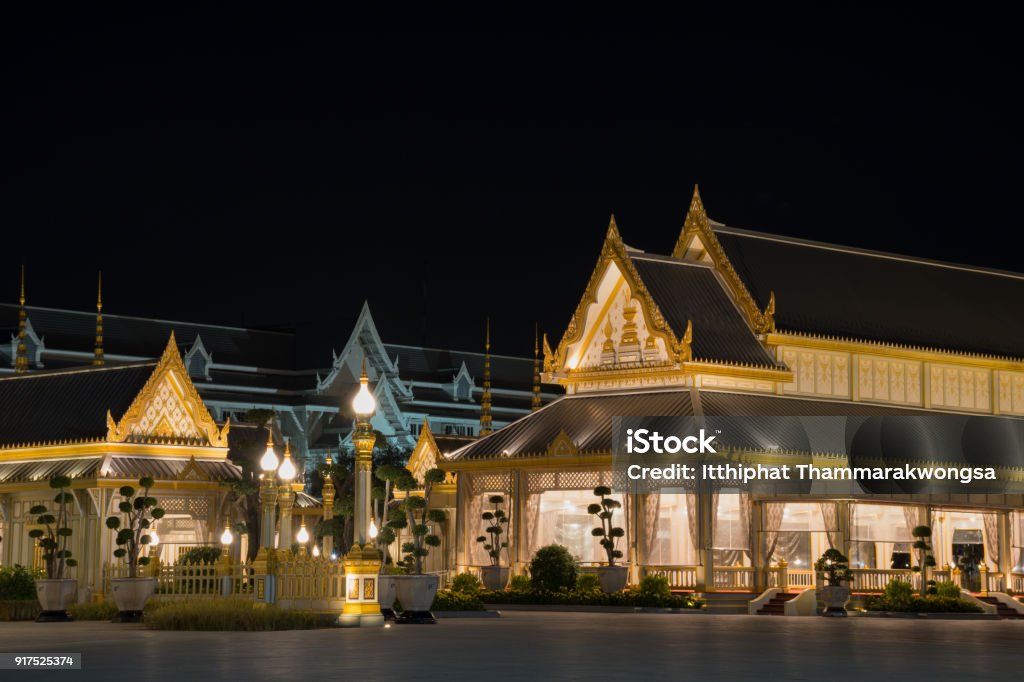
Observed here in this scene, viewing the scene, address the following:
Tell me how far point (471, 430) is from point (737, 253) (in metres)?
69.1

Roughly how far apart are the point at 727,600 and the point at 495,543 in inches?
266

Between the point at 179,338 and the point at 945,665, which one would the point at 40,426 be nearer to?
the point at 945,665

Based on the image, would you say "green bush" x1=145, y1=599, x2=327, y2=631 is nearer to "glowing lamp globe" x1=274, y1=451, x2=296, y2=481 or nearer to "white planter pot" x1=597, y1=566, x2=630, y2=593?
"glowing lamp globe" x1=274, y1=451, x2=296, y2=481

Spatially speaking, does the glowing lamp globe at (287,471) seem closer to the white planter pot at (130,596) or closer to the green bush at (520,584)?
the white planter pot at (130,596)

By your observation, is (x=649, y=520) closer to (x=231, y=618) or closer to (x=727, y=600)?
(x=727, y=600)

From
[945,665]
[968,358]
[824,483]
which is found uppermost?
[968,358]

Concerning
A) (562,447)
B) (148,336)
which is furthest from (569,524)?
(148,336)

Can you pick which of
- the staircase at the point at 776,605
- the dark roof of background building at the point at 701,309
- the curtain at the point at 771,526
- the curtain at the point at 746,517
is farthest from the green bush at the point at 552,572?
the dark roof of background building at the point at 701,309

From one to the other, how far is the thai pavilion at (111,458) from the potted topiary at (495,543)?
6.17 meters

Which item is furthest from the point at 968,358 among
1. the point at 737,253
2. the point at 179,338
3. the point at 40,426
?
the point at 179,338

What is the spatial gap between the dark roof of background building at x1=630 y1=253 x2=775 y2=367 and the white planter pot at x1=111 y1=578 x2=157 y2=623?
16473mm

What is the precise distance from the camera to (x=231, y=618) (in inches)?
1075

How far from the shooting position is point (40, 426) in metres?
43.6

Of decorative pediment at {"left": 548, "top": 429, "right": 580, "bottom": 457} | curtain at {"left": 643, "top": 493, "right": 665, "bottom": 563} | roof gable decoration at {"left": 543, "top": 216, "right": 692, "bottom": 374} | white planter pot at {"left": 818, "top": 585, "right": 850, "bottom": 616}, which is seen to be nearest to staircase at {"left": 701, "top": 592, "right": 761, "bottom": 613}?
curtain at {"left": 643, "top": 493, "right": 665, "bottom": 563}
